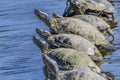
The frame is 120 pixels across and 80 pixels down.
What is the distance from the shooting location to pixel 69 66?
899 centimetres

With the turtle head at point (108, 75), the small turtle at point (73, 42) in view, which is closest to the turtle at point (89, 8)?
the small turtle at point (73, 42)

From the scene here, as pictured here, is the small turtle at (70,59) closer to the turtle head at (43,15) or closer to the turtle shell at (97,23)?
the turtle head at (43,15)

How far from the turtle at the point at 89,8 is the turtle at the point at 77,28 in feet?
7.21

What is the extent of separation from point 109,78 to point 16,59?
259cm

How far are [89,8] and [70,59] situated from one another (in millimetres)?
5505

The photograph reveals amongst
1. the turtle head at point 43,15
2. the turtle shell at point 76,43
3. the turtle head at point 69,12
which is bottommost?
the turtle head at point 69,12

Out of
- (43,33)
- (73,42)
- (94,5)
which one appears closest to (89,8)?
(94,5)

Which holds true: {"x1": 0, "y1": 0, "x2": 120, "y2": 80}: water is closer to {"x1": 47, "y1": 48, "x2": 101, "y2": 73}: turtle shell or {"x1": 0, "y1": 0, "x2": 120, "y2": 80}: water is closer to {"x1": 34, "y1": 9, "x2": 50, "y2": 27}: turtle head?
{"x1": 47, "y1": 48, "x2": 101, "y2": 73}: turtle shell

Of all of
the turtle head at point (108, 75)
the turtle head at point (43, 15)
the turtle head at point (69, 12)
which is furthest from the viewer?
the turtle head at point (69, 12)

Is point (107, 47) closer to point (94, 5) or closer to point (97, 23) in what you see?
point (97, 23)

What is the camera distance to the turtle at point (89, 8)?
14.3m

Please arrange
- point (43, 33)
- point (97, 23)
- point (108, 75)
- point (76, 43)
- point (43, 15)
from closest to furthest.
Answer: point (108, 75), point (76, 43), point (43, 33), point (43, 15), point (97, 23)

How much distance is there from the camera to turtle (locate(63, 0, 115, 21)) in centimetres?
1434

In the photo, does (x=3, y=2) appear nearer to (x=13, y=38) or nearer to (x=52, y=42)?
(x=13, y=38)
